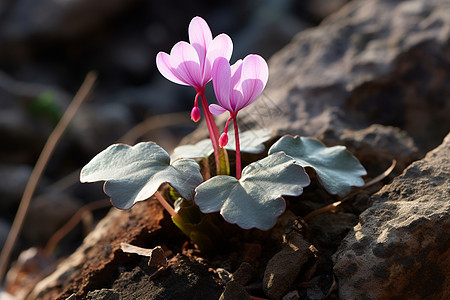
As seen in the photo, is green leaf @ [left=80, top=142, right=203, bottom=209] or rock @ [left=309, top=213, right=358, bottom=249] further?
rock @ [left=309, top=213, right=358, bottom=249]

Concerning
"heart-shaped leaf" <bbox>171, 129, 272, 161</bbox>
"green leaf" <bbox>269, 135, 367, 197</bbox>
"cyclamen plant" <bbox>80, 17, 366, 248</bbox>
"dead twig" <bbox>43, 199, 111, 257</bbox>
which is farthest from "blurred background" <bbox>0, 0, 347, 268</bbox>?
"green leaf" <bbox>269, 135, 367, 197</bbox>

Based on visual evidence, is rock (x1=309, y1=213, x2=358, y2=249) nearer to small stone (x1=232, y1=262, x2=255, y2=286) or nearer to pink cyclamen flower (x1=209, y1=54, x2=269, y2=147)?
small stone (x1=232, y1=262, x2=255, y2=286)

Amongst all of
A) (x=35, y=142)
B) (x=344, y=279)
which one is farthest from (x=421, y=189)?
(x=35, y=142)

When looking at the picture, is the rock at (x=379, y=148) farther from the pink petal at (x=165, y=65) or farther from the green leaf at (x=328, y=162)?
the pink petal at (x=165, y=65)

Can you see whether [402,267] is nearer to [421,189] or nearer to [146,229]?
[421,189]

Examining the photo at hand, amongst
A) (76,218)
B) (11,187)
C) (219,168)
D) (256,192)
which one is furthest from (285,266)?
(11,187)

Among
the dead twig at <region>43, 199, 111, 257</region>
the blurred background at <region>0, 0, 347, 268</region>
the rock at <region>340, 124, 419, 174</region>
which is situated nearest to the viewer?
the rock at <region>340, 124, 419, 174</region>

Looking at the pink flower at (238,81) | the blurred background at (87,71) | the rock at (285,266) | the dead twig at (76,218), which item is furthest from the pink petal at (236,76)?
the blurred background at (87,71)

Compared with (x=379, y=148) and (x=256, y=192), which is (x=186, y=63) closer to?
(x=256, y=192)
